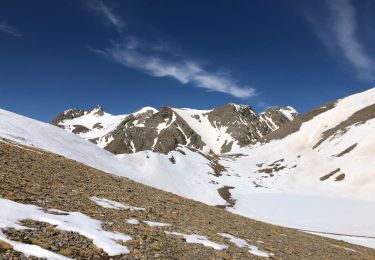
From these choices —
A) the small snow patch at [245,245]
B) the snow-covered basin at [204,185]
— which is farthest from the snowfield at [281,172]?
the small snow patch at [245,245]

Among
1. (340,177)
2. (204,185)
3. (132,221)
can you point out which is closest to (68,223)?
(132,221)

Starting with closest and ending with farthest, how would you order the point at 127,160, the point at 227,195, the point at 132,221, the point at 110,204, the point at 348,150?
the point at 132,221 → the point at 110,204 → the point at 227,195 → the point at 127,160 → the point at 348,150

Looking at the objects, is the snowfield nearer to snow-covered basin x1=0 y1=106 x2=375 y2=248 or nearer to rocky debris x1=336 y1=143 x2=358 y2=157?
snow-covered basin x1=0 y1=106 x2=375 y2=248

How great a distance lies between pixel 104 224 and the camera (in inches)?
584

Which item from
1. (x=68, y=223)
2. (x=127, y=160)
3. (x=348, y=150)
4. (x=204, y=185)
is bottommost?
(x=68, y=223)

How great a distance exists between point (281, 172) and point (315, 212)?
50.5 m

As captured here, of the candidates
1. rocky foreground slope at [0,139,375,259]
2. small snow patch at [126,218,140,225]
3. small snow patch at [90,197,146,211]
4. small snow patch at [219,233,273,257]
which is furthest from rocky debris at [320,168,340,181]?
small snow patch at [126,218,140,225]

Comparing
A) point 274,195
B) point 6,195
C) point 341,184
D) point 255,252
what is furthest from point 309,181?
point 6,195

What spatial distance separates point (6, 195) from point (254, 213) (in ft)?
191

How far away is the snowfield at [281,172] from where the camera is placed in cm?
4672

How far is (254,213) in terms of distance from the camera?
223 feet

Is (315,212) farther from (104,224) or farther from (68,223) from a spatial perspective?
(68,223)

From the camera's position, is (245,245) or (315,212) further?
(315,212)

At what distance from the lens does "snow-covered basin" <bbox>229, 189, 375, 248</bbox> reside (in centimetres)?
5435
